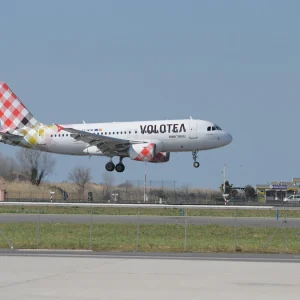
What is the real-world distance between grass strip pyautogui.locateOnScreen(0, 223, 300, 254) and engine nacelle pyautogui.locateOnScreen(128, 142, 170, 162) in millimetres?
22691

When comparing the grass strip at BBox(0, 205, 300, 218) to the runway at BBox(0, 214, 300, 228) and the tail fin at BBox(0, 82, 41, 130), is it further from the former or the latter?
the tail fin at BBox(0, 82, 41, 130)

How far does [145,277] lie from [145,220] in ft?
98.5

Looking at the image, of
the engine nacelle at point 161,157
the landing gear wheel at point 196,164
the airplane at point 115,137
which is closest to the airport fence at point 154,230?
the landing gear wheel at point 196,164

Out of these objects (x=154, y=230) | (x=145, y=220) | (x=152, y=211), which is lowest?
(x=154, y=230)

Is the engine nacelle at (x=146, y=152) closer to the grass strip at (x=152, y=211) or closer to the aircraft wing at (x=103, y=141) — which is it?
the aircraft wing at (x=103, y=141)

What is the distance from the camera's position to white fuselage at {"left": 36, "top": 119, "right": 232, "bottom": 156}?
68.5 meters

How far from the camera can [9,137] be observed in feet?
248

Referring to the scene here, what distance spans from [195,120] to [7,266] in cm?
4560

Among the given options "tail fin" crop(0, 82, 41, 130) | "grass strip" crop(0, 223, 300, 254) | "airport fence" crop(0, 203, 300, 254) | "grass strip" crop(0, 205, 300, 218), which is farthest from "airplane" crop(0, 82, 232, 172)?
"grass strip" crop(0, 223, 300, 254)

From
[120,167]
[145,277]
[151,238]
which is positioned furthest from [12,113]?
[145,277]

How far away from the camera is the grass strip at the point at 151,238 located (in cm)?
3369

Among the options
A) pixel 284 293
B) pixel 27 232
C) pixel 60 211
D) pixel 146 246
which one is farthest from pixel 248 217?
pixel 284 293

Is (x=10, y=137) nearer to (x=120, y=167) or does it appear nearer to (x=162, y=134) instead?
(x=120, y=167)

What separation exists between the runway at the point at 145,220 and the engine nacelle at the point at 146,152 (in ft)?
47.1
